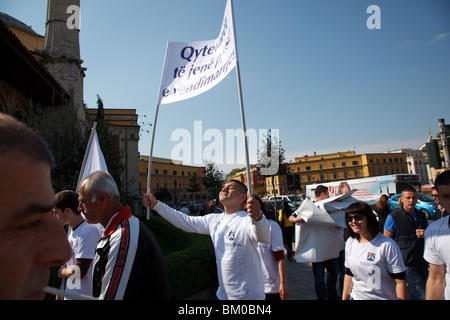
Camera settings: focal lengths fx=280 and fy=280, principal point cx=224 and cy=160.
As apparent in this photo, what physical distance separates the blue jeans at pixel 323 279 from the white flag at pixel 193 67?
3.79m

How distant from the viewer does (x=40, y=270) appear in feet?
2.72

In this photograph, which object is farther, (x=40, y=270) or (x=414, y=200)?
(x=414, y=200)

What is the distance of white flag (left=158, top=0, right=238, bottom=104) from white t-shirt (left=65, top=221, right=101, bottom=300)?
1849mm

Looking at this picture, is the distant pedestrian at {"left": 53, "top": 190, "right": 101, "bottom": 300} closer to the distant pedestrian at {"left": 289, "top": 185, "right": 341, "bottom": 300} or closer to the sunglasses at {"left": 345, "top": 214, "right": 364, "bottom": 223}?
the sunglasses at {"left": 345, "top": 214, "right": 364, "bottom": 223}

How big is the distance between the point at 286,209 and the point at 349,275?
577 cm

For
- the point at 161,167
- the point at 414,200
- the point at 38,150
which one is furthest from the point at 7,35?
the point at 161,167

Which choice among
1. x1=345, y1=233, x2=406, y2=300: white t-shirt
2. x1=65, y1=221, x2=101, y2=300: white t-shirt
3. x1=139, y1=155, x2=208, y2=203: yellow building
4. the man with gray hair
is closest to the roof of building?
x1=65, y1=221, x2=101, y2=300: white t-shirt

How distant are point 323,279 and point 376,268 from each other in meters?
2.40

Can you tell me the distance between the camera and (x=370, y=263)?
9.75ft

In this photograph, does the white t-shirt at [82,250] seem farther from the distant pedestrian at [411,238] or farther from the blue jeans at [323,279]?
the distant pedestrian at [411,238]

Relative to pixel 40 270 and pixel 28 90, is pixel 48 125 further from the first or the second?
pixel 40 270

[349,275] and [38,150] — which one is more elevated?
[38,150]

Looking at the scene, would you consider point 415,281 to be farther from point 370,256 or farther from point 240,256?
point 240,256

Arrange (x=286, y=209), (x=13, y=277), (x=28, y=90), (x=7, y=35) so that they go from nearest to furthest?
(x=13, y=277), (x=7, y=35), (x=286, y=209), (x=28, y=90)
